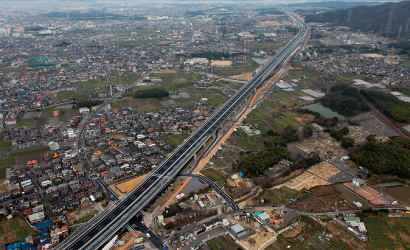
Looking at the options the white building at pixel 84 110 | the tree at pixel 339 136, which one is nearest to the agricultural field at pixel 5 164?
the white building at pixel 84 110

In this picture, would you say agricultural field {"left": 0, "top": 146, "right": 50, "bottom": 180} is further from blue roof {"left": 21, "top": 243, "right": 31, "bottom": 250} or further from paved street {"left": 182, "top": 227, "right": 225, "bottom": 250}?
paved street {"left": 182, "top": 227, "right": 225, "bottom": 250}

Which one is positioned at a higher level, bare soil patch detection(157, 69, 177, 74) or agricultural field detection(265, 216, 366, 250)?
bare soil patch detection(157, 69, 177, 74)

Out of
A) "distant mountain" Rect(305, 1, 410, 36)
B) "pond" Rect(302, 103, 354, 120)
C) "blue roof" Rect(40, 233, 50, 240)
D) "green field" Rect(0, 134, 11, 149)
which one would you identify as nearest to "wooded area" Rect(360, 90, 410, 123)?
"pond" Rect(302, 103, 354, 120)

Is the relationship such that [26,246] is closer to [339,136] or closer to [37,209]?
[37,209]

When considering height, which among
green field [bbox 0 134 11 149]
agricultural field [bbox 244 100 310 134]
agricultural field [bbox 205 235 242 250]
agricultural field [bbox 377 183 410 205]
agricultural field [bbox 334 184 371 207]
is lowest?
agricultural field [bbox 205 235 242 250]

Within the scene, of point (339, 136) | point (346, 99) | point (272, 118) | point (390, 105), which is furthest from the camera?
point (346, 99)

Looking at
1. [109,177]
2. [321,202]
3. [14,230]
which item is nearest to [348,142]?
[321,202]
